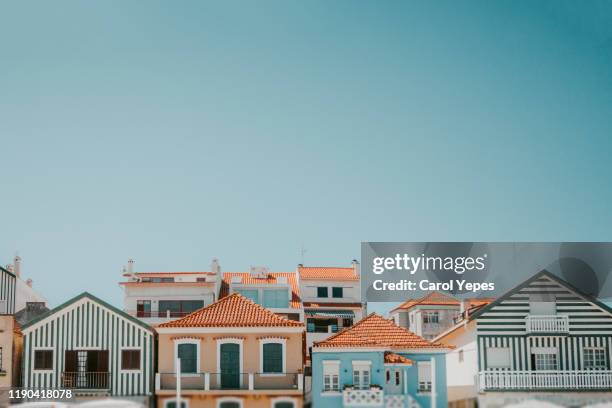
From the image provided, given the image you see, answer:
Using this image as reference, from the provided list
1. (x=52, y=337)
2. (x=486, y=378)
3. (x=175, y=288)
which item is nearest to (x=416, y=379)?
(x=486, y=378)

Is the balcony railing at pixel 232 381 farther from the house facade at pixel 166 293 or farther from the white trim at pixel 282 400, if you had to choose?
the house facade at pixel 166 293

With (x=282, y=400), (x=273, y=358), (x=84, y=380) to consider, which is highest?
(x=273, y=358)

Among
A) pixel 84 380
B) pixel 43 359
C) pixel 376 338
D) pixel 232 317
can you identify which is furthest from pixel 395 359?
pixel 43 359

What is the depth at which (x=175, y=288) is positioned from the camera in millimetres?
70125

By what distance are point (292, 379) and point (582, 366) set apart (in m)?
15.1

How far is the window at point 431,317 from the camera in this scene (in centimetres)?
7381

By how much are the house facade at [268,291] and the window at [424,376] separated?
2615 centimetres

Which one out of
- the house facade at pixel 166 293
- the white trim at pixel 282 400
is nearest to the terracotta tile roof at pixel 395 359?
the white trim at pixel 282 400

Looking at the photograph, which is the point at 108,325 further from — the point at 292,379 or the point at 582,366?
the point at 582,366

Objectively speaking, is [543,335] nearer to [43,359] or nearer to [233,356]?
[233,356]

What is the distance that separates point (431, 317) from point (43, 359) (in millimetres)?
35718

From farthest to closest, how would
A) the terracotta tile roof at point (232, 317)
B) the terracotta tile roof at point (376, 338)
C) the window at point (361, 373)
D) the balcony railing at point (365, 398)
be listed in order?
1. the terracotta tile roof at point (232, 317)
2. the terracotta tile roof at point (376, 338)
3. the window at point (361, 373)
4. the balcony railing at point (365, 398)

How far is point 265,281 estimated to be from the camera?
247 feet

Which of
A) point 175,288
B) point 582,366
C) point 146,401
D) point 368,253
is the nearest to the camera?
point 146,401
